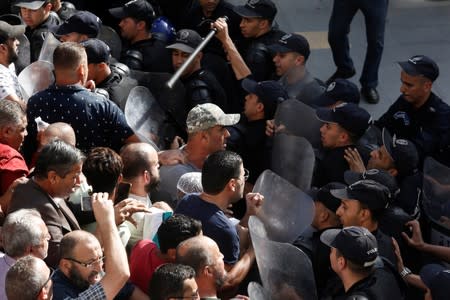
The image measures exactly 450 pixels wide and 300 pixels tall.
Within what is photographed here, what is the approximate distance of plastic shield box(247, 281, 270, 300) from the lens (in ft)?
16.5

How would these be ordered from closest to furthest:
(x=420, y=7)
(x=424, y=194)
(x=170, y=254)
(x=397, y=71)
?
(x=170, y=254), (x=424, y=194), (x=397, y=71), (x=420, y=7)

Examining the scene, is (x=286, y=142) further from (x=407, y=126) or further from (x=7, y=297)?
(x=7, y=297)

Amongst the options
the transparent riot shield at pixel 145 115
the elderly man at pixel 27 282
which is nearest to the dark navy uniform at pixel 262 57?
the transparent riot shield at pixel 145 115

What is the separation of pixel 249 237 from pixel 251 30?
3.13 m

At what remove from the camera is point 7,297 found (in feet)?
14.8

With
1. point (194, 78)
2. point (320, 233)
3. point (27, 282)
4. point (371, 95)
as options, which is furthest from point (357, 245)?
point (371, 95)

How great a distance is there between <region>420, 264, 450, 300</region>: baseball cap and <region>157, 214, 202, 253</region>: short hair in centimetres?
133

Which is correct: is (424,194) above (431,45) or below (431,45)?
above

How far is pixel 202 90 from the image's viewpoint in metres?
7.50

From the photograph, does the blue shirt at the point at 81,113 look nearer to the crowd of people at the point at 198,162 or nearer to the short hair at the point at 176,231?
the crowd of people at the point at 198,162

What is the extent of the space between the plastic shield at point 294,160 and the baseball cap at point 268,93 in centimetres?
36

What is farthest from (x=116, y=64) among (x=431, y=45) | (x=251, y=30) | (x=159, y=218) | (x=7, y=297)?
(x=431, y=45)

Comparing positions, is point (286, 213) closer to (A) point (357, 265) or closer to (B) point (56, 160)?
(A) point (357, 265)

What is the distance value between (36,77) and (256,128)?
1.67 m
